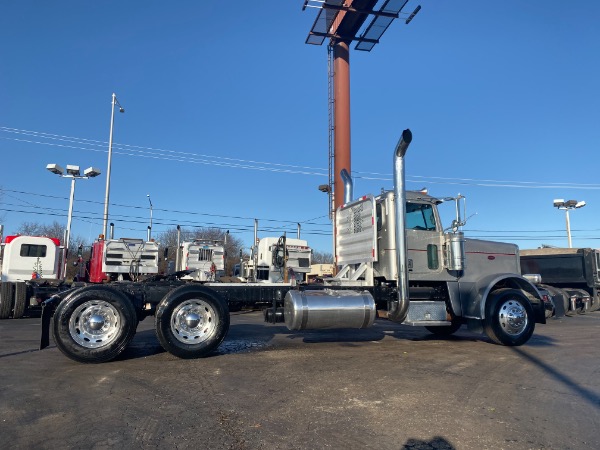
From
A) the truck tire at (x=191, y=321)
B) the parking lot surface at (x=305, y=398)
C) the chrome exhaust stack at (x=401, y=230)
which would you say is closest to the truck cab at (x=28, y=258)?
the parking lot surface at (x=305, y=398)

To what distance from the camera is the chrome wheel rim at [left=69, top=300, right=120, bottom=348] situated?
23.9 ft

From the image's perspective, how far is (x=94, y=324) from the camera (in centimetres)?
731

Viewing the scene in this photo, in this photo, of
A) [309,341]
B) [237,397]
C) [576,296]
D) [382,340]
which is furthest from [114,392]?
[576,296]

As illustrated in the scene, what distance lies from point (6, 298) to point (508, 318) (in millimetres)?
13912

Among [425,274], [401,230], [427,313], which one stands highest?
[401,230]

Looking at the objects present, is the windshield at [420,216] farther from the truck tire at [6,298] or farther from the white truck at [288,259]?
the truck tire at [6,298]

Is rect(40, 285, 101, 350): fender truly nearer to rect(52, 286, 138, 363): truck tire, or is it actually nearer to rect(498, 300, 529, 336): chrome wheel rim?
rect(52, 286, 138, 363): truck tire

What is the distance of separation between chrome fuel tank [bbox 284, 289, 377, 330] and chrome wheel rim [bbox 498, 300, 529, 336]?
297cm

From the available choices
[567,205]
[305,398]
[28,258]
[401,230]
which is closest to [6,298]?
[28,258]

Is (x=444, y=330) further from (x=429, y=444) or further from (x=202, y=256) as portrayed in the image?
(x=202, y=256)

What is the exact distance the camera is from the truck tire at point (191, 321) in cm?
763

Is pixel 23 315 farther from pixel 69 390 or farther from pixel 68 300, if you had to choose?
pixel 69 390

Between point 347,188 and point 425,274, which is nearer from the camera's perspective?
point 425,274

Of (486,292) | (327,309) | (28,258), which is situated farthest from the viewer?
(28,258)
